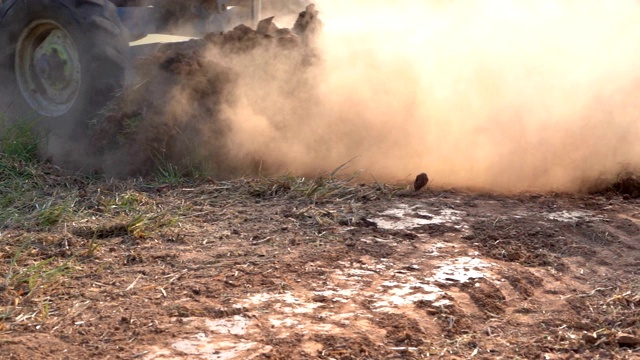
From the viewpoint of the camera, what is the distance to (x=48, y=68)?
7578mm

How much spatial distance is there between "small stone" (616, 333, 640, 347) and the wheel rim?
16.9 ft

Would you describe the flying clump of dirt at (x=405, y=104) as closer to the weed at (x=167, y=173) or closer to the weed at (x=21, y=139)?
the weed at (x=167, y=173)

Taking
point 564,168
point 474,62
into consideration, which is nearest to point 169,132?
point 474,62

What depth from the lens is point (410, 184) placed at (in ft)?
20.9

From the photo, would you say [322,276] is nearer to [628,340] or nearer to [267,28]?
[628,340]

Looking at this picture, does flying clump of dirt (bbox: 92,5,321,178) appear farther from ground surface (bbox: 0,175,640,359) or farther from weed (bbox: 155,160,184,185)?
ground surface (bbox: 0,175,640,359)

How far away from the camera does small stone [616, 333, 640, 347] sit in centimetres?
348

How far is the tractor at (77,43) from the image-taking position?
704cm

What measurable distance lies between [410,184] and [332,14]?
280 cm

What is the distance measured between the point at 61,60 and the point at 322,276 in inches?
166

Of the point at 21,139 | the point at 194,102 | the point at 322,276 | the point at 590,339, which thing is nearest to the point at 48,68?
the point at 21,139

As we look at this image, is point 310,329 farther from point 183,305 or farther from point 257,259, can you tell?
point 257,259

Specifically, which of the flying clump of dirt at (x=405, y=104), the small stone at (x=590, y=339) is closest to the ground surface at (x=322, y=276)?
the small stone at (x=590, y=339)

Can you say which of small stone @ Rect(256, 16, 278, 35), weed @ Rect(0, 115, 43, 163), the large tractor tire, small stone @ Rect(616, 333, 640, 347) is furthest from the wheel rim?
small stone @ Rect(616, 333, 640, 347)
